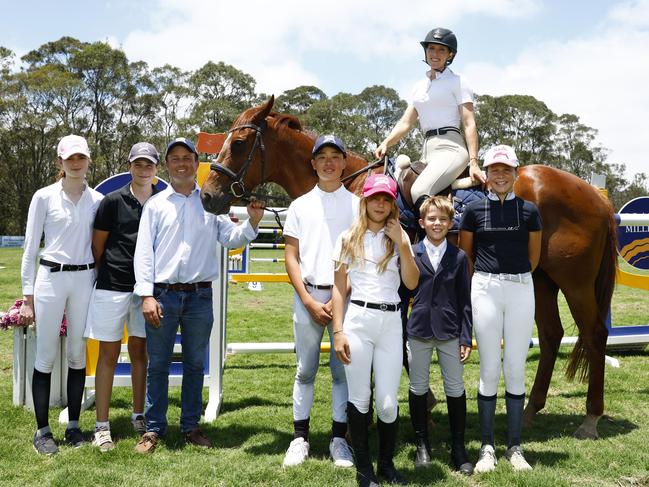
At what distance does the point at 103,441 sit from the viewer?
4066 millimetres

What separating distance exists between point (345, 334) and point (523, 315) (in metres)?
1.26

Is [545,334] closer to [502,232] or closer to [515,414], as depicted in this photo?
[515,414]

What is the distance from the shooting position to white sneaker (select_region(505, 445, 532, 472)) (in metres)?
3.63

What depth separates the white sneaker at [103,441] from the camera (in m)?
4.03

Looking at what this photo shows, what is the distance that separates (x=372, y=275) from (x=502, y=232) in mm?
1078

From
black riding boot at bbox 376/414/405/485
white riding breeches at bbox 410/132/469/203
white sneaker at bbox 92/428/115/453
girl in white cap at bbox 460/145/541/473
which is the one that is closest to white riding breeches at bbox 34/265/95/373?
white sneaker at bbox 92/428/115/453

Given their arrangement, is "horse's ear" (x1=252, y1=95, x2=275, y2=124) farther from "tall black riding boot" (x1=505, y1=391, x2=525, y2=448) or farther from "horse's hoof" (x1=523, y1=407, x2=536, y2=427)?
"horse's hoof" (x1=523, y1=407, x2=536, y2=427)

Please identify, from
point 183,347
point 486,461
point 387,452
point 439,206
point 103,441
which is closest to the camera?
point 387,452

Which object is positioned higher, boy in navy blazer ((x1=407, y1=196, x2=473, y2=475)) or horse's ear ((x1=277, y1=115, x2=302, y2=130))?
horse's ear ((x1=277, y1=115, x2=302, y2=130))

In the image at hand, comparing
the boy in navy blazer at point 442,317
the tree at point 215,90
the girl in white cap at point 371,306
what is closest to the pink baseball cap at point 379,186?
the girl in white cap at point 371,306

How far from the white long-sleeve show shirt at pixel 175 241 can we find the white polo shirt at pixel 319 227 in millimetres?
572

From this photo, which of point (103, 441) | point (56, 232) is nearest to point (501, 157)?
point (56, 232)

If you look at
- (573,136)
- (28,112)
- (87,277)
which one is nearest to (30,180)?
(28,112)

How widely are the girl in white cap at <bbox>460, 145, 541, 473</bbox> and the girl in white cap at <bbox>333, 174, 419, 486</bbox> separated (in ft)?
2.32
